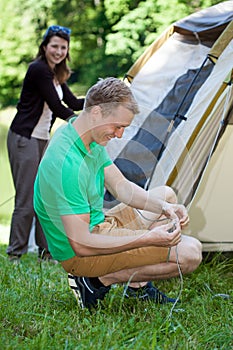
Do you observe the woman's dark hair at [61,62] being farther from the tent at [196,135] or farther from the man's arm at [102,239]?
the man's arm at [102,239]

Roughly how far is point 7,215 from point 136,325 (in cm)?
612

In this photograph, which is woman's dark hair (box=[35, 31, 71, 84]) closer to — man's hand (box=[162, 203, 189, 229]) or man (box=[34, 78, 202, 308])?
man (box=[34, 78, 202, 308])

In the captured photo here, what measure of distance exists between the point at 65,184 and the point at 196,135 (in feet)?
3.93

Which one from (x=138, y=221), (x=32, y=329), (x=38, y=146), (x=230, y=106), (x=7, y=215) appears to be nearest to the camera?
(x=32, y=329)

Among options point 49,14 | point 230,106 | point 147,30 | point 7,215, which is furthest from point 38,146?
point 49,14

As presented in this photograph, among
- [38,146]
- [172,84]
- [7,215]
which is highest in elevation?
[172,84]

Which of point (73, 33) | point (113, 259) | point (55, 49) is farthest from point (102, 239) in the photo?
point (73, 33)

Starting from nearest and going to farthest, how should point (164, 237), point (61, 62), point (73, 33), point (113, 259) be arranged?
1. point (164, 237)
2. point (113, 259)
3. point (61, 62)
4. point (73, 33)

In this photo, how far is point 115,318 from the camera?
2.55 m

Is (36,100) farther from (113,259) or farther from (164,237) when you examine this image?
(164,237)

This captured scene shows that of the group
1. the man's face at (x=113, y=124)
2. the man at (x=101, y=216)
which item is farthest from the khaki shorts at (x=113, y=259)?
the man's face at (x=113, y=124)

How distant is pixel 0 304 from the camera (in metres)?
2.65

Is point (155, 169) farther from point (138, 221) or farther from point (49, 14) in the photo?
point (49, 14)

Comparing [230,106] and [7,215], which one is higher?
[230,106]
